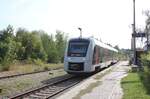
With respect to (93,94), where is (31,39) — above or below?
above

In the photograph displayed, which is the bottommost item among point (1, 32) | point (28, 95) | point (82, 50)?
point (28, 95)

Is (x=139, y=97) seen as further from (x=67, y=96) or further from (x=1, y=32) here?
(x=1, y=32)

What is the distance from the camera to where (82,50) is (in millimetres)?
30656

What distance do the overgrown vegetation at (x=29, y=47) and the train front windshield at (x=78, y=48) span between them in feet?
44.2

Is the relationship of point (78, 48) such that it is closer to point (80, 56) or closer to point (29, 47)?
point (80, 56)

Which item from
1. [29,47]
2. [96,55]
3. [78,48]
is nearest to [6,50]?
[96,55]

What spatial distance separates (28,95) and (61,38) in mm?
84730

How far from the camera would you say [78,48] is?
30844 millimetres

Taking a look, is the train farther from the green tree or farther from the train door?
the green tree

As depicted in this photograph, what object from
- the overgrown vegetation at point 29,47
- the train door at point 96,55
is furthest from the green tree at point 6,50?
the train door at point 96,55

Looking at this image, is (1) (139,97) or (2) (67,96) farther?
(2) (67,96)

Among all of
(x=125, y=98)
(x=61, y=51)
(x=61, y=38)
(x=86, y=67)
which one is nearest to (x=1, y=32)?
(x=86, y=67)

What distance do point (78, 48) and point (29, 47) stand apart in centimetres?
4955

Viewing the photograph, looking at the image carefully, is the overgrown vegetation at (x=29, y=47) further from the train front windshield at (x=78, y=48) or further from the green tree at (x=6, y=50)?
the train front windshield at (x=78, y=48)
